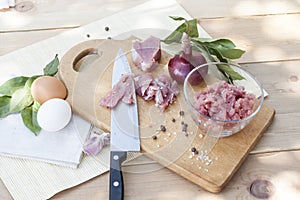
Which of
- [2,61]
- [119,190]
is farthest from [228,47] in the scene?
[2,61]

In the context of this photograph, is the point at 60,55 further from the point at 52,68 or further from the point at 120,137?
the point at 120,137

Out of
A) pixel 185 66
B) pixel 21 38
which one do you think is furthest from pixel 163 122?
pixel 21 38

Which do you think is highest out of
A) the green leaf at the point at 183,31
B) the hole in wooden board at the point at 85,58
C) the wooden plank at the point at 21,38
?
the wooden plank at the point at 21,38

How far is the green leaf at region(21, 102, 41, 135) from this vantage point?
1.17 metres

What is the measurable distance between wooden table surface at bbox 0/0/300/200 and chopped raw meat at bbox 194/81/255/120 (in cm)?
9

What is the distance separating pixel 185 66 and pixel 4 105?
1.41 ft

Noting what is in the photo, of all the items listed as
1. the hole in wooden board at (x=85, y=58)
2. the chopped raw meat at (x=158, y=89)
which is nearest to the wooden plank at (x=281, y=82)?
the chopped raw meat at (x=158, y=89)

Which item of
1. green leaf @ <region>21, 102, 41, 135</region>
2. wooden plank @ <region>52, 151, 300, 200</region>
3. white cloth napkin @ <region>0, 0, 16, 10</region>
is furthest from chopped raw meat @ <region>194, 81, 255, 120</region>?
white cloth napkin @ <region>0, 0, 16, 10</region>

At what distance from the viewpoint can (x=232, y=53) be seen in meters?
1.27

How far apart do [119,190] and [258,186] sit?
29cm

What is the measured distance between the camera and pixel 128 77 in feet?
4.05

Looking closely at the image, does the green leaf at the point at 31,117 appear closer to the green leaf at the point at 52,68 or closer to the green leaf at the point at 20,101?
the green leaf at the point at 20,101

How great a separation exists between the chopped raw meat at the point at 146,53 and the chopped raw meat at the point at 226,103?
18cm

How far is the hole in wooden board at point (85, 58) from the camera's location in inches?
51.1
